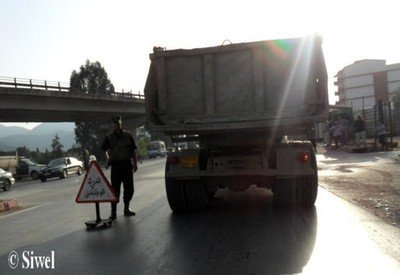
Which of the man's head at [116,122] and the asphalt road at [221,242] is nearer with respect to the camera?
the asphalt road at [221,242]

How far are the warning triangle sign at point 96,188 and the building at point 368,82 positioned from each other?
11119cm

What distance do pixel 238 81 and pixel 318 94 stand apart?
1.42m

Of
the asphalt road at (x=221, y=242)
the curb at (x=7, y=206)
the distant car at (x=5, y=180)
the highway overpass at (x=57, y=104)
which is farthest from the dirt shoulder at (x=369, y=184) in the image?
the highway overpass at (x=57, y=104)

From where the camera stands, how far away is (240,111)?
29.2ft

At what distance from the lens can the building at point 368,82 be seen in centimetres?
11613

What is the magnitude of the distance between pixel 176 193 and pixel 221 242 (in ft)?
9.40

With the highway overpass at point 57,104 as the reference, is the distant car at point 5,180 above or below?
below

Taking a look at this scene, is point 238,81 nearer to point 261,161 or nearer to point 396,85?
point 261,161

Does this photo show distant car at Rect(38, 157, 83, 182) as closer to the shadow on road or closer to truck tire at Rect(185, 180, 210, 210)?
the shadow on road

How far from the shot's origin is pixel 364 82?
120 metres

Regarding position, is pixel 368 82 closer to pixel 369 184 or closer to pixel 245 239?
pixel 369 184

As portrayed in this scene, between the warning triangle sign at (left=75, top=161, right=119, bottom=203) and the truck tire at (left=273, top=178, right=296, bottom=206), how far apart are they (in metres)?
2.92

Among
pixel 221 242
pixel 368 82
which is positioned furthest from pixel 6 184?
pixel 368 82

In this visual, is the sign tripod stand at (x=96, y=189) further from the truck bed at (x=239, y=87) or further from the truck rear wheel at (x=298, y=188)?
the truck rear wheel at (x=298, y=188)
